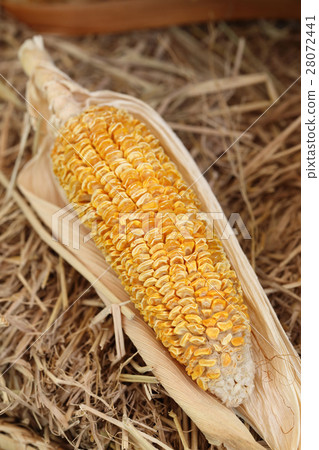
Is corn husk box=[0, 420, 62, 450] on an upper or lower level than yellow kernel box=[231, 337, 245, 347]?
lower

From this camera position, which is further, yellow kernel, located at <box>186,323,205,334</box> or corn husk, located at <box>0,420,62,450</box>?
corn husk, located at <box>0,420,62,450</box>

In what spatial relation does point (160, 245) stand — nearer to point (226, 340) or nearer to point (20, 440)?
point (226, 340)

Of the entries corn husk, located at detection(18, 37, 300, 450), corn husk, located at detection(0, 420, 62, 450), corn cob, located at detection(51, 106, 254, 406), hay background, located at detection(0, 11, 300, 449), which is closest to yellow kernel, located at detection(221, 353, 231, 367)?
corn cob, located at detection(51, 106, 254, 406)

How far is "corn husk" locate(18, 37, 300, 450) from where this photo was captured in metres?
1.12

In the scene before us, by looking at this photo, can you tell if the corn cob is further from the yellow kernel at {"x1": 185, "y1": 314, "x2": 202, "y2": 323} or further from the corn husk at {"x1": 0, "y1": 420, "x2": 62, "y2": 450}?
the corn husk at {"x1": 0, "y1": 420, "x2": 62, "y2": 450}

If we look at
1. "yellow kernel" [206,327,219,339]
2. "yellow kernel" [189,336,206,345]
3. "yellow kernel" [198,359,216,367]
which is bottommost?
"yellow kernel" [198,359,216,367]

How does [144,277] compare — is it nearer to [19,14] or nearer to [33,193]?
[33,193]

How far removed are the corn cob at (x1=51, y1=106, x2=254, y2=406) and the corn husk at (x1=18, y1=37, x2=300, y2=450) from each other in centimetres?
5

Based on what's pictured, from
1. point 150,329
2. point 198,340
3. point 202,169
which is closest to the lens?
point 198,340

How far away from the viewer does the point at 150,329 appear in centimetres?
123

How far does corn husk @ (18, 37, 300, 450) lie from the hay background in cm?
9

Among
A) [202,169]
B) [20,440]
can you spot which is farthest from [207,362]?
[202,169]

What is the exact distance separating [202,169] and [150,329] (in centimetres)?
63

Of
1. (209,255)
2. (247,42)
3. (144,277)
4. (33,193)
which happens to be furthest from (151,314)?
(247,42)
